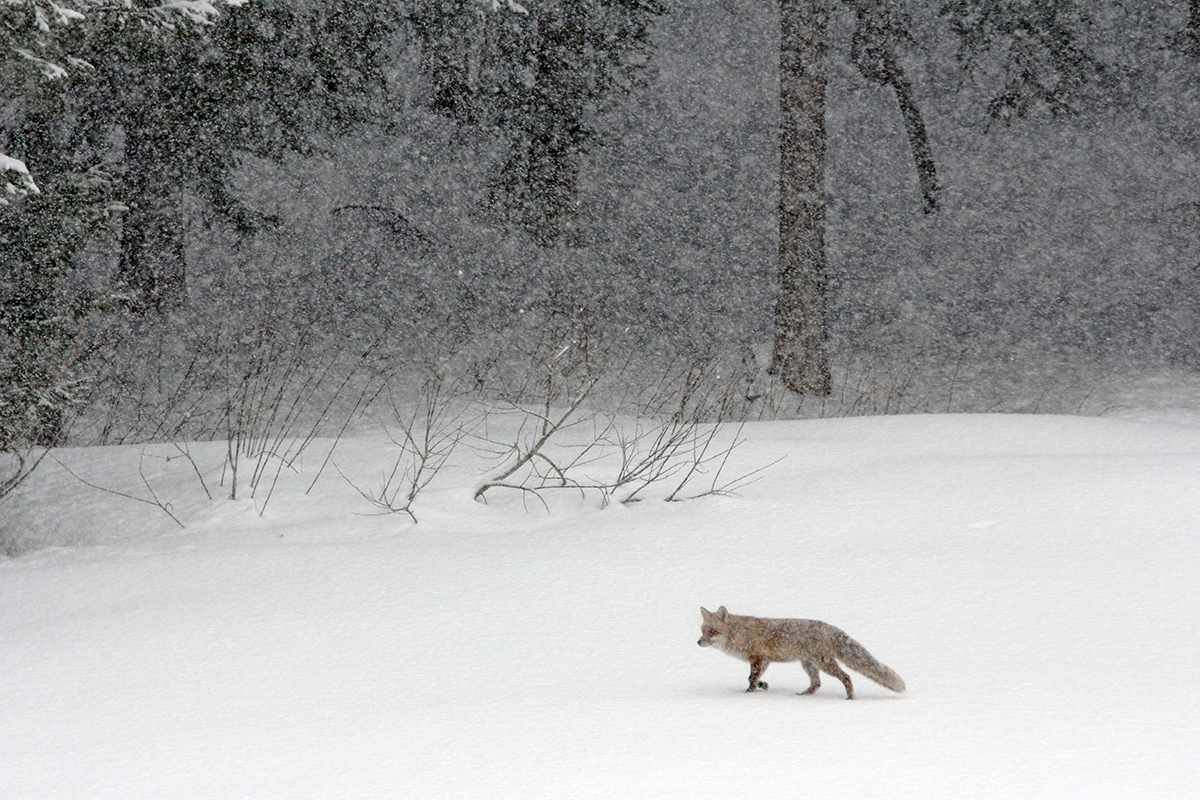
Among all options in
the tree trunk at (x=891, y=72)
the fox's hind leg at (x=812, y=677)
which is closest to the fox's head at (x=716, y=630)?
the fox's hind leg at (x=812, y=677)

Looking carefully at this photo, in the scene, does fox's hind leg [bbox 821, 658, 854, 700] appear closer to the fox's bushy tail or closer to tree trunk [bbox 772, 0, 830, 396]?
the fox's bushy tail

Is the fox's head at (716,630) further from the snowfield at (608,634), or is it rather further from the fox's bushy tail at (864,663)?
the fox's bushy tail at (864,663)

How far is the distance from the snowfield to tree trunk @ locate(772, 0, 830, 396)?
6.07 meters

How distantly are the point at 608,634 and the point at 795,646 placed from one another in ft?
2.88

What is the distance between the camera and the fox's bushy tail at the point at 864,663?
2.92 meters

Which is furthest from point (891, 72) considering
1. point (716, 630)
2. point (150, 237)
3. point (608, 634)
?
point (716, 630)

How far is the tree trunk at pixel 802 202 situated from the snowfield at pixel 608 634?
6072mm

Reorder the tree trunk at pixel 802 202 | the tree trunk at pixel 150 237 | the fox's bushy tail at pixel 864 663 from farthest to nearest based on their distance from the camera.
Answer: the tree trunk at pixel 802 202, the tree trunk at pixel 150 237, the fox's bushy tail at pixel 864 663

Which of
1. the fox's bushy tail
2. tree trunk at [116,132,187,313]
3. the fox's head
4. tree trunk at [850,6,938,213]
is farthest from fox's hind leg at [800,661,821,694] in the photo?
tree trunk at [850,6,938,213]

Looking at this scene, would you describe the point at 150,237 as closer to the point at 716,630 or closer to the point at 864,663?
the point at 716,630

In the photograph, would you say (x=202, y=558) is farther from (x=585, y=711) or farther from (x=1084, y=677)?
(x=1084, y=677)

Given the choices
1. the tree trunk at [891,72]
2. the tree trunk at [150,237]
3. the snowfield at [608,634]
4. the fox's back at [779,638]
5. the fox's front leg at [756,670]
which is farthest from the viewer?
the tree trunk at [891,72]

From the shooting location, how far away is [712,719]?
2.80 meters

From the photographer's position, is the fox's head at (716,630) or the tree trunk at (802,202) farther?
the tree trunk at (802,202)
